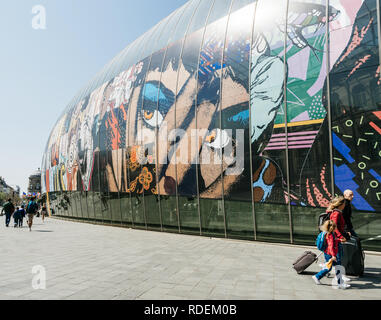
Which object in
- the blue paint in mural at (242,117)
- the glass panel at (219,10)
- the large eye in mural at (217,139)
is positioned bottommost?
the large eye in mural at (217,139)

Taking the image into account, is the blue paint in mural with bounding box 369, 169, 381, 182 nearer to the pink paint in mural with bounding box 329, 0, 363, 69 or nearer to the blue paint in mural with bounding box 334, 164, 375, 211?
the blue paint in mural with bounding box 334, 164, 375, 211

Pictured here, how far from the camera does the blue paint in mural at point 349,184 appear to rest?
7.58 meters

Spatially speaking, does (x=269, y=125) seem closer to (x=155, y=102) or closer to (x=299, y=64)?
(x=299, y=64)

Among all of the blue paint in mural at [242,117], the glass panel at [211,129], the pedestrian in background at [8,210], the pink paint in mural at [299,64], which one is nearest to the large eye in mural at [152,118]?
the glass panel at [211,129]

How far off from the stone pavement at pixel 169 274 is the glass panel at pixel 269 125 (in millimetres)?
1143

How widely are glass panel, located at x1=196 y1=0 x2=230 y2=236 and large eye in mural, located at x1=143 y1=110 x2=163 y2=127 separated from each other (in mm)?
2705

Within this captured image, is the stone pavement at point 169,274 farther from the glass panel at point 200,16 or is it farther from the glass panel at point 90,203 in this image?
the glass panel at point 200,16

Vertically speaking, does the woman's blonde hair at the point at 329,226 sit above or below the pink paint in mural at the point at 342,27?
below

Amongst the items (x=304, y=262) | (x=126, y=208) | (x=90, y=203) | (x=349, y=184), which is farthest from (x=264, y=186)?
(x=90, y=203)

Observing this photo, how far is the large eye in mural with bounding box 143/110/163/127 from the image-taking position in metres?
13.4

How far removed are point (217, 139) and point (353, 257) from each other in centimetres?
670

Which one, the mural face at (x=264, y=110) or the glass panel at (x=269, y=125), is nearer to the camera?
the mural face at (x=264, y=110)

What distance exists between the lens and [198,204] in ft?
37.4
